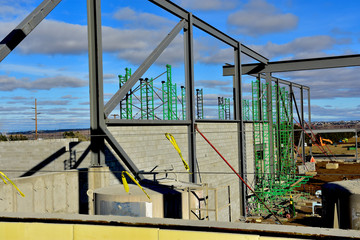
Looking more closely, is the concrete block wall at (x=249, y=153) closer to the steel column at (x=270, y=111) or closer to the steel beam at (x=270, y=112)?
the steel beam at (x=270, y=112)

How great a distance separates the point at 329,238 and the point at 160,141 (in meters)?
12.5

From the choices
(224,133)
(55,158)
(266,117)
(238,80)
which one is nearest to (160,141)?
(55,158)

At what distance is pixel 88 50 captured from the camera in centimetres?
1292

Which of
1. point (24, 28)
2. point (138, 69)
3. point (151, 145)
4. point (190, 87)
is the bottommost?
point (151, 145)

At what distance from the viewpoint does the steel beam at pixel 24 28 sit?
445 inches

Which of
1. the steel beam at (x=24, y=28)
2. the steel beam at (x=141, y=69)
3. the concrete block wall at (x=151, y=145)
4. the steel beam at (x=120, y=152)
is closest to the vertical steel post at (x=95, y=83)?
the steel beam at (x=120, y=152)

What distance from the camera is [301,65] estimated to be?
27.2 metres

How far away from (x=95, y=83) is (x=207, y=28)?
986 cm

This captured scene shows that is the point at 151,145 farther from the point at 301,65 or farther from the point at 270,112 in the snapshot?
the point at 270,112

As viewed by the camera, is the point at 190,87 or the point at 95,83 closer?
the point at 95,83

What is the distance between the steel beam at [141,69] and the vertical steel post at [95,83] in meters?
0.43

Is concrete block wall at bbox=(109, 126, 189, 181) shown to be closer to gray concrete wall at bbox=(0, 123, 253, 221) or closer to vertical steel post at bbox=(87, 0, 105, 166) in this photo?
gray concrete wall at bbox=(0, 123, 253, 221)

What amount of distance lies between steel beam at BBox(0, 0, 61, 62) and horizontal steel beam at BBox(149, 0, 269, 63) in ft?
16.9

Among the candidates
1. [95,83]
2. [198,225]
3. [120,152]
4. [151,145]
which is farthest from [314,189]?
[198,225]
